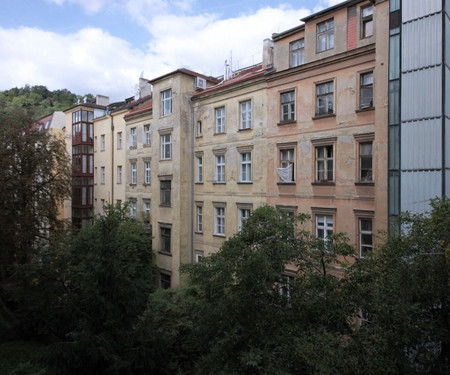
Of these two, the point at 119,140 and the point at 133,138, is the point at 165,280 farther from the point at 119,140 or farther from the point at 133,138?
the point at 119,140

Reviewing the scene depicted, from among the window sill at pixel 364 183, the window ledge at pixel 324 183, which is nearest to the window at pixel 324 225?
the window ledge at pixel 324 183

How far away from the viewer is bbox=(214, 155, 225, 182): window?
21406mm

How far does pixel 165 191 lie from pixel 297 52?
497 inches

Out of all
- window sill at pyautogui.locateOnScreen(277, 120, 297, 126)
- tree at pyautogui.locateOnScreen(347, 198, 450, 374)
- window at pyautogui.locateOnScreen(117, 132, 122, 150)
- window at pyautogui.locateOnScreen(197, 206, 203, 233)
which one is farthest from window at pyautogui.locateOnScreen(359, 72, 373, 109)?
window at pyautogui.locateOnScreen(117, 132, 122, 150)

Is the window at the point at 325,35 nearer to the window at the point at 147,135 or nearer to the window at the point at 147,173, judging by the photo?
the window at the point at 147,135

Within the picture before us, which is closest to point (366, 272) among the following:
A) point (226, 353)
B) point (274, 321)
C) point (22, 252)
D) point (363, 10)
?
point (274, 321)

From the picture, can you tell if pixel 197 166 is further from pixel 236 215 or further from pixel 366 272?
pixel 366 272

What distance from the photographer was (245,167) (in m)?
20.2

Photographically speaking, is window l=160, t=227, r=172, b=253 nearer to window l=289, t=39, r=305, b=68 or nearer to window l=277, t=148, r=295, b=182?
window l=277, t=148, r=295, b=182

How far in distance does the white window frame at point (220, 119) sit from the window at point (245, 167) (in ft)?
7.71

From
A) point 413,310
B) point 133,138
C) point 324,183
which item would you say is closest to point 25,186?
point 133,138

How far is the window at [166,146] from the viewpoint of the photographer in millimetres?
23862

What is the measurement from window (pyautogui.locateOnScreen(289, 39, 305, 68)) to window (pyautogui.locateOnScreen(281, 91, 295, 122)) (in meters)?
1.46

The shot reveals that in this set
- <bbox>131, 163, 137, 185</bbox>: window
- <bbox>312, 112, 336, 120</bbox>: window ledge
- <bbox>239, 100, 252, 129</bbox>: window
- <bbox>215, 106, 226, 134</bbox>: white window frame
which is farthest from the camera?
<bbox>131, 163, 137, 185</bbox>: window
